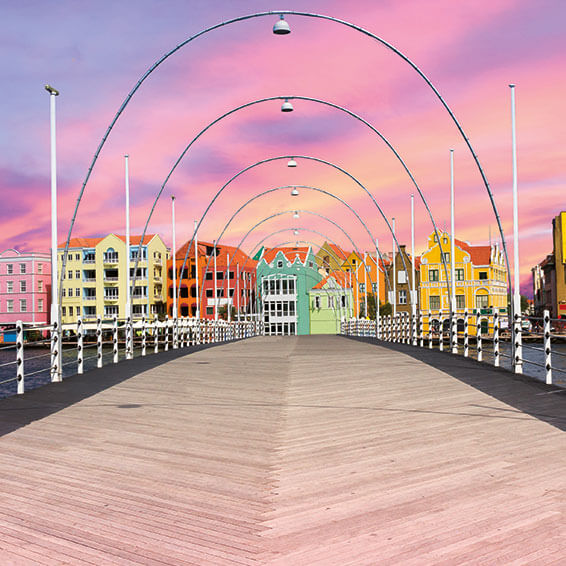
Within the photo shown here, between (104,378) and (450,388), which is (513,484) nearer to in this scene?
(450,388)

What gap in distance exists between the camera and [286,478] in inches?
222

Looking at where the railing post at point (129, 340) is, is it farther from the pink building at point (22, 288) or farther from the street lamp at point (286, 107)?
the pink building at point (22, 288)

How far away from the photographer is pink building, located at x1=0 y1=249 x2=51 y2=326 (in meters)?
94.9

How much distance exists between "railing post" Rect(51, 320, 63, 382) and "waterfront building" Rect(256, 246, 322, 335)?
91290 mm

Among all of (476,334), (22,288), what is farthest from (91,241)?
(476,334)

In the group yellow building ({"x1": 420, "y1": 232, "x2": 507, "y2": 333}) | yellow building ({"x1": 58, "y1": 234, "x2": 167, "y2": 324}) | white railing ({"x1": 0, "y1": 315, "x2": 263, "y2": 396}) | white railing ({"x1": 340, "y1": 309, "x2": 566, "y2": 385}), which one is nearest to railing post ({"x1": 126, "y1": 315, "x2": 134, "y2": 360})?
white railing ({"x1": 0, "y1": 315, "x2": 263, "y2": 396})

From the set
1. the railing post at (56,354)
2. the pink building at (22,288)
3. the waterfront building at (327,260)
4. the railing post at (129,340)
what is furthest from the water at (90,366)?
the waterfront building at (327,260)

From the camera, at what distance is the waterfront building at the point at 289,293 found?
4200 inches

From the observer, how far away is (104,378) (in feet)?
45.6

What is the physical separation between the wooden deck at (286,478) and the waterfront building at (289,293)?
3767 inches

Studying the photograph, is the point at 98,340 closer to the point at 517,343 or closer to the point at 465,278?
the point at 517,343

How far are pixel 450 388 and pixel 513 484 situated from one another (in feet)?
20.0

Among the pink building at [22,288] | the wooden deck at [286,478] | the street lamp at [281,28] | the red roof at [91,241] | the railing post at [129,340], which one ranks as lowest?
the wooden deck at [286,478]

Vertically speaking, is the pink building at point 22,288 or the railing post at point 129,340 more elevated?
the pink building at point 22,288
